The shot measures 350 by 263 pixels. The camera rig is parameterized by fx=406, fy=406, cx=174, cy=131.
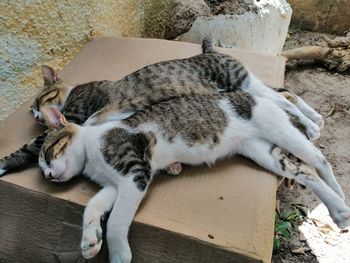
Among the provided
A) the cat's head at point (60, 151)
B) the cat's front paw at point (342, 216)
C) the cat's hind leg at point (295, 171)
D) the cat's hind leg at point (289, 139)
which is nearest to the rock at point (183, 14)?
the cat's hind leg at point (289, 139)

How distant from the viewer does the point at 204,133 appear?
2.07 meters

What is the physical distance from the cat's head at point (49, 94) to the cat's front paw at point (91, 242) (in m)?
0.89

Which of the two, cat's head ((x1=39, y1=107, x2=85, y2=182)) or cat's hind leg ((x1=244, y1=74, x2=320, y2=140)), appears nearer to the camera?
cat's head ((x1=39, y1=107, x2=85, y2=182))

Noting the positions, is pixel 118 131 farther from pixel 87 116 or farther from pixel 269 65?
pixel 269 65

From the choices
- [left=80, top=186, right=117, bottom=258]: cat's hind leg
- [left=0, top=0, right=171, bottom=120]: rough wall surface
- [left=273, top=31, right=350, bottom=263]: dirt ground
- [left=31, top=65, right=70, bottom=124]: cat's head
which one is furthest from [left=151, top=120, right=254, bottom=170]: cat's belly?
[left=0, top=0, right=171, bottom=120]: rough wall surface

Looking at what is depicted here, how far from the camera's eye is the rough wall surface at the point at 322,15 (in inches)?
192

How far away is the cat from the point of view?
2.33m

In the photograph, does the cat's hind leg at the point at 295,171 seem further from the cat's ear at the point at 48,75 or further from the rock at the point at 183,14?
the rock at the point at 183,14

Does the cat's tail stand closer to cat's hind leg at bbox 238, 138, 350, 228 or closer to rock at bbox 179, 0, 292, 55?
rock at bbox 179, 0, 292, 55

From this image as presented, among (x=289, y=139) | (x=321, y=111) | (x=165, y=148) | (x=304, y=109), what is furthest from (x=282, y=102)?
(x=321, y=111)

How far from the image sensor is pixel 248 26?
3.53 m

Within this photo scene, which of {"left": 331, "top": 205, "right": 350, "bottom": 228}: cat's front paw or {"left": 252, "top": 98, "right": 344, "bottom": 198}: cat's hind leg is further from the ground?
{"left": 252, "top": 98, "right": 344, "bottom": 198}: cat's hind leg

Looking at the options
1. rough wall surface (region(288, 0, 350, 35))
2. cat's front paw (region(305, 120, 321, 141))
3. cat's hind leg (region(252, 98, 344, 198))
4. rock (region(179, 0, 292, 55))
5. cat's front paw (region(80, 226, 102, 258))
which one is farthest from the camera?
rough wall surface (region(288, 0, 350, 35))

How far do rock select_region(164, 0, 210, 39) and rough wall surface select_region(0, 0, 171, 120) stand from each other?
1.64ft
